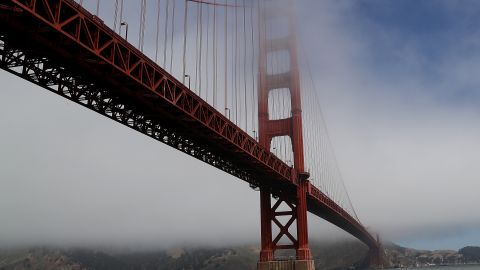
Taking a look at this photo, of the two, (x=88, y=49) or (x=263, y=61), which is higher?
(x=263, y=61)

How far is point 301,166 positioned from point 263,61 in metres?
10.3

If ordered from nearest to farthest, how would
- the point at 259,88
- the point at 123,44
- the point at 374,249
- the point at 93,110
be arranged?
the point at 123,44 < the point at 93,110 < the point at 259,88 < the point at 374,249

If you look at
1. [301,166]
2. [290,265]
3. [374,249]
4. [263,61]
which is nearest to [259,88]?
[263,61]

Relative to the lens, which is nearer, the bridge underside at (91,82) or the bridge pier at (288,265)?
the bridge underside at (91,82)

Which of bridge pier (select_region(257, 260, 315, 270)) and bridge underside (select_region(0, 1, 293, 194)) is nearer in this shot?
bridge underside (select_region(0, 1, 293, 194))

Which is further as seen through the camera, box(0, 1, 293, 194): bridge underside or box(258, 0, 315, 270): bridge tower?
box(258, 0, 315, 270): bridge tower

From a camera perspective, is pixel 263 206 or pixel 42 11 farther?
pixel 263 206

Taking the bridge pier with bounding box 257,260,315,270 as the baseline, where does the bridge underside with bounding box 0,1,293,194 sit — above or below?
above

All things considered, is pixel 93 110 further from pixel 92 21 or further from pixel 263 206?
pixel 263 206

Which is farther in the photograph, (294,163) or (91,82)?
(294,163)

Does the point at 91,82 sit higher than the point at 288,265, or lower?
higher

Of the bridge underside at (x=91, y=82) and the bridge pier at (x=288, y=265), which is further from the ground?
the bridge underside at (x=91, y=82)

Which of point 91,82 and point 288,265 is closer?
point 91,82

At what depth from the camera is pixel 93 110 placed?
2522 centimetres
